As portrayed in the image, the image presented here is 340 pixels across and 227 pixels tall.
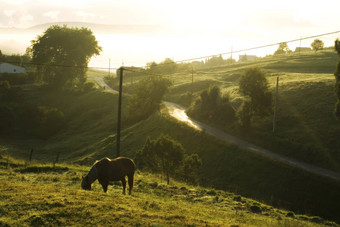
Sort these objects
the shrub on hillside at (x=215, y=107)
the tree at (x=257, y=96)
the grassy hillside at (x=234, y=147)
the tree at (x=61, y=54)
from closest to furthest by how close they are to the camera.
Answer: the grassy hillside at (x=234, y=147) < the tree at (x=257, y=96) < the shrub on hillside at (x=215, y=107) < the tree at (x=61, y=54)

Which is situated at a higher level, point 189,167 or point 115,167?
point 115,167

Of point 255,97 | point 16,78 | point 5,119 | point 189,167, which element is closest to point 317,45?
point 255,97

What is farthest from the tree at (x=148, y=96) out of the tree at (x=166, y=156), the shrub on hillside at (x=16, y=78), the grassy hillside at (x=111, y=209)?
the shrub on hillside at (x=16, y=78)

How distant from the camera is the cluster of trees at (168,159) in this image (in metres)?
A: 32.6

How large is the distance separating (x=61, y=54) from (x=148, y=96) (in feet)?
172

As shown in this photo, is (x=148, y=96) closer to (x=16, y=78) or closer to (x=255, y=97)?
(x=255, y=97)

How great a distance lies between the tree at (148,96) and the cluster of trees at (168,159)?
41.0 metres

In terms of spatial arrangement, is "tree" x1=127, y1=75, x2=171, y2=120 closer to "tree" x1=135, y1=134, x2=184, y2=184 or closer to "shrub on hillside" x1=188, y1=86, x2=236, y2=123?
"shrub on hillside" x1=188, y1=86, x2=236, y2=123

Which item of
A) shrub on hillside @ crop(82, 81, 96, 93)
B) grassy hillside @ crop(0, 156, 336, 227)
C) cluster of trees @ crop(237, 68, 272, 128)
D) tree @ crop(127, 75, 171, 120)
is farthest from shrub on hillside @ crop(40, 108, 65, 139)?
grassy hillside @ crop(0, 156, 336, 227)

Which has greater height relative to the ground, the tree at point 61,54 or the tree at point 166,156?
the tree at point 61,54

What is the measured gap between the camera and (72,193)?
16.5 meters

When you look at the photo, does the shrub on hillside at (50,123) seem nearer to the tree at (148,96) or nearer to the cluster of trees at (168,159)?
the tree at (148,96)

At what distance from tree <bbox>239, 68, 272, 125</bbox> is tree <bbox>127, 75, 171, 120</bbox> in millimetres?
22698

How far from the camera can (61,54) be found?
114 metres
